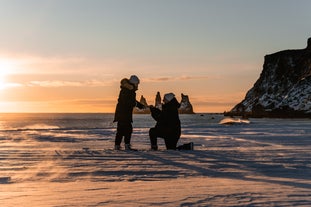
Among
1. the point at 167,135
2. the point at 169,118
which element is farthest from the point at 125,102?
the point at 167,135

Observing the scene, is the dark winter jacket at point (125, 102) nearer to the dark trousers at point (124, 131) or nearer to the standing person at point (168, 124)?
the dark trousers at point (124, 131)

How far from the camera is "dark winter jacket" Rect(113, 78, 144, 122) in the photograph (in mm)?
9906

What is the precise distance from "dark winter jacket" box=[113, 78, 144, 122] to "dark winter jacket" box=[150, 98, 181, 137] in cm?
57

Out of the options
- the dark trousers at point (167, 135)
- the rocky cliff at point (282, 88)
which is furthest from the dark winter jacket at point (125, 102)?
the rocky cliff at point (282, 88)

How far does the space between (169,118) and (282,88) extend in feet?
416

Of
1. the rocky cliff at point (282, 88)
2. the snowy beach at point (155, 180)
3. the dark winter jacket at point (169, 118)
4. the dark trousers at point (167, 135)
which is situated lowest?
the snowy beach at point (155, 180)

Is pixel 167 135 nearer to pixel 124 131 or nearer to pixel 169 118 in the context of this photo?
pixel 169 118

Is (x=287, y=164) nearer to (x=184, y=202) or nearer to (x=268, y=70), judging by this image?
(x=184, y=202)

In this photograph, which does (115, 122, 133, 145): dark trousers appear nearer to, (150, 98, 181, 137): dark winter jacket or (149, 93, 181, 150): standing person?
(149, 93, 181, 150): standing person

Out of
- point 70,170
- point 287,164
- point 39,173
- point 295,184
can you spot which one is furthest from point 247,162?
point 39,173

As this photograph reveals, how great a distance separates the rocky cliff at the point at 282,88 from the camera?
116m

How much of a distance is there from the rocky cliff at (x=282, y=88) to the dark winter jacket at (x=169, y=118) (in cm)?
10415

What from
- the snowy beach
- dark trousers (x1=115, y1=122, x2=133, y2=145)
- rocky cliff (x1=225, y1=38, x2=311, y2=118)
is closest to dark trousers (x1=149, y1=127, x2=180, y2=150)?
dark trousers (x1=115, y1=122, x2=133, y2=145)

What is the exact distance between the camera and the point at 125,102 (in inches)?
392
